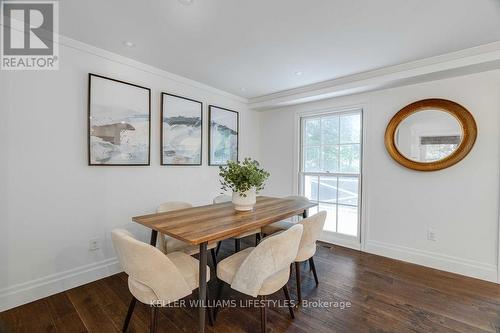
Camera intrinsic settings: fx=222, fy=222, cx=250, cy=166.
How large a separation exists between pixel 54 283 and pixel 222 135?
2.66m

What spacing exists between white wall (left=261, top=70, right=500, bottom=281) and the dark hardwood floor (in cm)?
34

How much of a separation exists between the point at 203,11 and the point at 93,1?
78cm

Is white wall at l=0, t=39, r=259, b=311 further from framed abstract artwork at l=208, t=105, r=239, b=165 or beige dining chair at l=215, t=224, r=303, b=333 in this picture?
beige dining chair at l=215, t=224, r=303, b=333

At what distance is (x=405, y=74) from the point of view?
2580 millimetres

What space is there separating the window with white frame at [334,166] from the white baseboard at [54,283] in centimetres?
297

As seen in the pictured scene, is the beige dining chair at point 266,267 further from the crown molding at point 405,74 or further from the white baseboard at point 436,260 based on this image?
the crown molding at point 405,74

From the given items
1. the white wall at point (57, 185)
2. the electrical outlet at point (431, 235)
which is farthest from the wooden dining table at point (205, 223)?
the electrical outlet at point (431, 235)

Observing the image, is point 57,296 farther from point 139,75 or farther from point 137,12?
point 137,12

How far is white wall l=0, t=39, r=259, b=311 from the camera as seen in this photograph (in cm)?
186

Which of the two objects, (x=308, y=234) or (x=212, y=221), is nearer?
(x=212, y=221)

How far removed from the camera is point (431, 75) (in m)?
2.53

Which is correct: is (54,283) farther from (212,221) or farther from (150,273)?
(212,221)

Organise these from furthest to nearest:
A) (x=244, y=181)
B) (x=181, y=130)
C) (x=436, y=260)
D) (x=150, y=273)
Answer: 1. (x=181, y=130)
2. (x=436, y=260)
3. (x=244, y=181)
4. (x=150, y=273)

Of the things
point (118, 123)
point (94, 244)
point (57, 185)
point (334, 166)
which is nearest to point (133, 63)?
point (118, 123)
